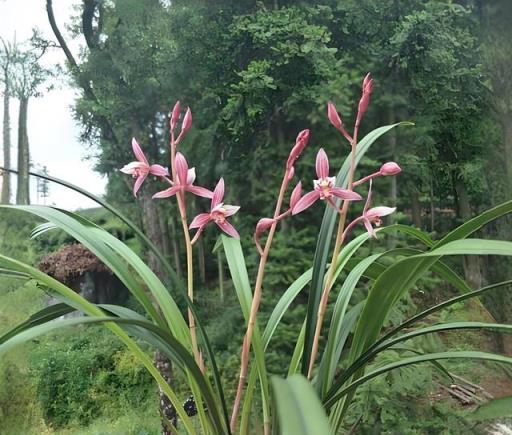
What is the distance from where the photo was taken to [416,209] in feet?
5.10

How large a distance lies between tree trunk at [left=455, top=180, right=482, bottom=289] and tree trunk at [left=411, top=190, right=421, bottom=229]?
0.11 metres

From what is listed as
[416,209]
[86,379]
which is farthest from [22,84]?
[416,209]

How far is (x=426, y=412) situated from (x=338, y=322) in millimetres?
809

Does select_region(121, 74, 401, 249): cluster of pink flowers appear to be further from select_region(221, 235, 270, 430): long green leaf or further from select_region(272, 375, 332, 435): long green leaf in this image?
select_region(272, 375, 332, 435): long green leaf

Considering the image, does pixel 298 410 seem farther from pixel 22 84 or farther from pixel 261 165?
pixel 22 84

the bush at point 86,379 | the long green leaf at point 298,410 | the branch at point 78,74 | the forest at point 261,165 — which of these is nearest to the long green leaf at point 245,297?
the long green leaf at point 298,410

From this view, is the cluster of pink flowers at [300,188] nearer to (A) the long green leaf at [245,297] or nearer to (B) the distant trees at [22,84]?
(A) the long green leaf at [245,297]

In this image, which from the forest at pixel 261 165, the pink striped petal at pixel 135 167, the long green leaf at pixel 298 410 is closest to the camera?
the long green leaf at pixel 298 410

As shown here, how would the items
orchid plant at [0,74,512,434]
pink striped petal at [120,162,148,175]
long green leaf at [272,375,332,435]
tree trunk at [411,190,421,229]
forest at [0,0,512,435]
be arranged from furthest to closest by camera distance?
1. tree trunk at [411,190,421,229]
2. forest at [0,0,512,435]
3. pink striped petal at [120,162,148,175]
4. orchid plant at [0,74,512,434]
5. long green leaf at [272,375,332,435]

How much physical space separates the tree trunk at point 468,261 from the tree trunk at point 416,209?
0.36 feet

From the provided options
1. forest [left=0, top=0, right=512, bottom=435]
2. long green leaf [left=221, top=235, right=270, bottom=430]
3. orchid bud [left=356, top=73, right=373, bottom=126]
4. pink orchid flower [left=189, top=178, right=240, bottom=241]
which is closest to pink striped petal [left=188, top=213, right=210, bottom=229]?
pink orchid flower [left=189, top=178, right=240, bottom=241]

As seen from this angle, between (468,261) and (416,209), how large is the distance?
0.21m

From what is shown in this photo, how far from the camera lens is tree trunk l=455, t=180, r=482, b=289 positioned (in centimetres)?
148

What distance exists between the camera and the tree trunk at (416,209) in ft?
5.08
